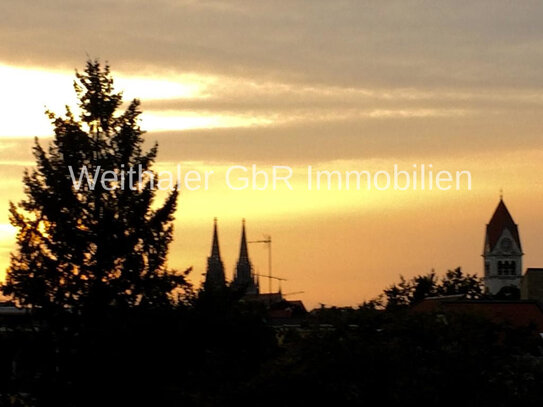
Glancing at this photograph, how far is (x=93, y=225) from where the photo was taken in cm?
5719

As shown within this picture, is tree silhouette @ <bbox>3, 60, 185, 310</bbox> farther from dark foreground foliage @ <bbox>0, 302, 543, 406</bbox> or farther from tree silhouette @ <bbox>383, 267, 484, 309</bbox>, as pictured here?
tree silhouette @ <bbox>383, 267, 484, 309</bbox>

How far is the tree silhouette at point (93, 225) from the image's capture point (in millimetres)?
56531

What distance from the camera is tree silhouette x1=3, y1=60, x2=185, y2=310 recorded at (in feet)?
185

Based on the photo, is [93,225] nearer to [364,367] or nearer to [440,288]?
[364,367]

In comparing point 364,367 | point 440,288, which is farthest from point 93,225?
point 440,288

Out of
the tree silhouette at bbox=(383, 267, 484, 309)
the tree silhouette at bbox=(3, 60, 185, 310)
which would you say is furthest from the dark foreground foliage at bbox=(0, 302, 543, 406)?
the tree silhouette at bbox=(383, 267, 484, 309)

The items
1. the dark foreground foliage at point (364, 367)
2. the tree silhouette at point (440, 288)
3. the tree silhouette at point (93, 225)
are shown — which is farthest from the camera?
the tree silhouette at point (440, 288)

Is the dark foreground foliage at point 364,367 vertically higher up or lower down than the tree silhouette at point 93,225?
lower down

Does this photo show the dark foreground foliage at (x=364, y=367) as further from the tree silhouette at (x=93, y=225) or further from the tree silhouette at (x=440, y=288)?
the tree silhouette at (x=440, y=288)

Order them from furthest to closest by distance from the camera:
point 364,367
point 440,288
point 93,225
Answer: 1. point 440,288
2. point 93,225
3. point 364,367

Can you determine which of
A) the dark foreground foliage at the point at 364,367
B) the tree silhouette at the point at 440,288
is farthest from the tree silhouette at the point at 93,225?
the tree silhouette at the point at 440,288

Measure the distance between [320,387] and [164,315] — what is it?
57.9 feet

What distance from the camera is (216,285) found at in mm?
61906

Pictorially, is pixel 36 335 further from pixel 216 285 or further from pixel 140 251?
pixel 216 285
